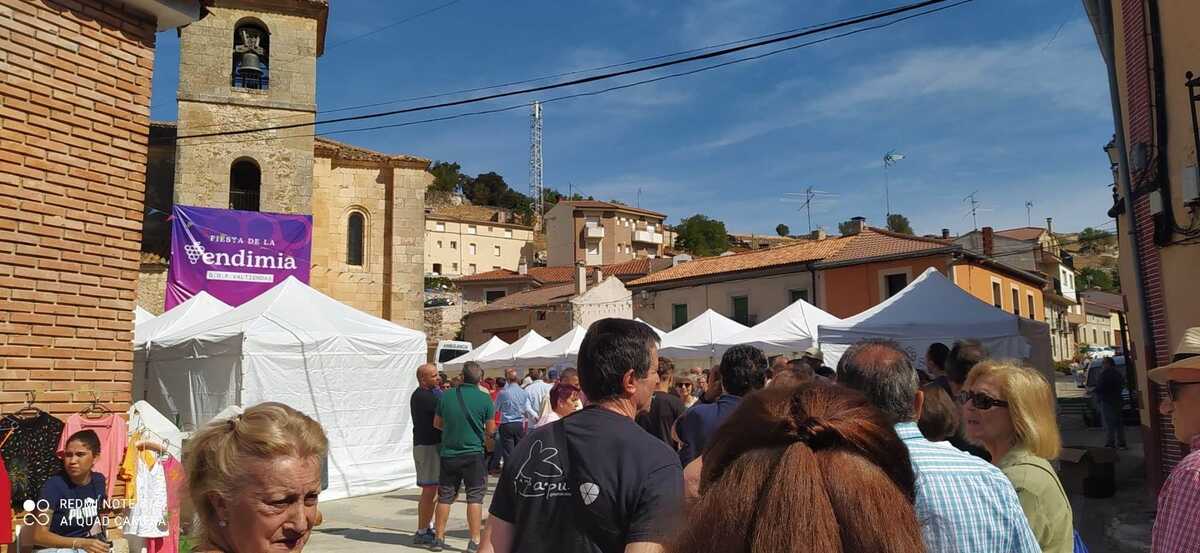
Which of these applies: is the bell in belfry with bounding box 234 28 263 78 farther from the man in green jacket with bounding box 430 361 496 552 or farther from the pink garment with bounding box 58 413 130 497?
the pink garment with bounding box 58 413 130 497

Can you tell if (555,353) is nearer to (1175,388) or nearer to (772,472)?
(1175,388)

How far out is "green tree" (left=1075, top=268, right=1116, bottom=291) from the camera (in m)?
91.5

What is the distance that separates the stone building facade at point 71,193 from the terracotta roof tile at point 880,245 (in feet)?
99.2

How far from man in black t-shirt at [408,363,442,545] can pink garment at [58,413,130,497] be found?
10.2ft

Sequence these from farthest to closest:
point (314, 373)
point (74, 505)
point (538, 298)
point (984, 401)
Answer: point (538, 298) → point (314, 373) → point (74, 505) → point (984, 401)

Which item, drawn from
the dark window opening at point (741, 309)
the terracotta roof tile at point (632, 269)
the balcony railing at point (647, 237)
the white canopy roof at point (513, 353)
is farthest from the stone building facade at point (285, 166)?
the balcony railing at point (647, 237)

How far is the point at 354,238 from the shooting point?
95.3 ft

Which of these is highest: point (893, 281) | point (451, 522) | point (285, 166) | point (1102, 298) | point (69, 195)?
point (285, 166)

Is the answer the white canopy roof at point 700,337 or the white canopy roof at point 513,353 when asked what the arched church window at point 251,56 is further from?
the white canopy roof at point 700,337

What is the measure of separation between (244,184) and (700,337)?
16189 millimetres

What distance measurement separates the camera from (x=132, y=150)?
653 cm

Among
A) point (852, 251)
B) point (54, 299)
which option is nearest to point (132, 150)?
point (54, 299)

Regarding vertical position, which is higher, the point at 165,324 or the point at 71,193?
the point at 71,193

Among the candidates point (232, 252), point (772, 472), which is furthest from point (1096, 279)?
point (772, 472)
